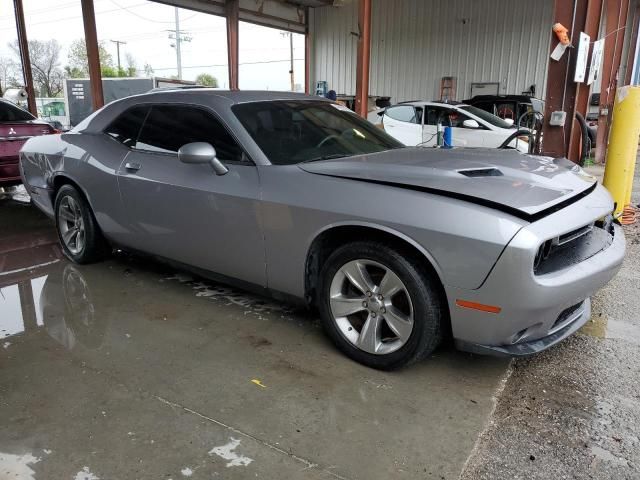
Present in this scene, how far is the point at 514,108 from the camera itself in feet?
39.0

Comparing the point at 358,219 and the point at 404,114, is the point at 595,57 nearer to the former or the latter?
the point at 404,114

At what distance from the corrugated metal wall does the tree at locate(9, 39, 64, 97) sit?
22.3 meters

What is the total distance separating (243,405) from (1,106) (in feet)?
20.6

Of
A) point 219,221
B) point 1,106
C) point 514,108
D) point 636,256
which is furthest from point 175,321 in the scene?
point 514,108

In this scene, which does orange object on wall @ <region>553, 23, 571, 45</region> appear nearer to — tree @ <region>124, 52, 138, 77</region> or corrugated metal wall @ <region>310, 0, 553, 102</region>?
corrugated metal wall @ <region>310, 0, 553, 102</region>

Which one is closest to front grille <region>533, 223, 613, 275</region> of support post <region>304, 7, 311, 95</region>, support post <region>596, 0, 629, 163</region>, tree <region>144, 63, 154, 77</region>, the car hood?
the car hood

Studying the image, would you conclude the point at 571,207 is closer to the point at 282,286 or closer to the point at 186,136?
the point at 282,286

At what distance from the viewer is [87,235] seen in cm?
423

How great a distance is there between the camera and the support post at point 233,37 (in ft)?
55.8

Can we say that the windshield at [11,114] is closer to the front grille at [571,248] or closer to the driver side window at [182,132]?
the driver side window at [182,132]

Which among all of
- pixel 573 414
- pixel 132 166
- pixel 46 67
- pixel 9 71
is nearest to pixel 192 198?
pixel 132 166

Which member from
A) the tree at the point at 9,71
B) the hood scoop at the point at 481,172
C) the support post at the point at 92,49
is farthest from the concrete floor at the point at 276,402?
the tree at the point at 9,71

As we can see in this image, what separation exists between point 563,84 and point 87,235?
546cm

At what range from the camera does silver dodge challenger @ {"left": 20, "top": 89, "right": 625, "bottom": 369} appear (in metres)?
2.26
